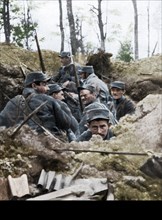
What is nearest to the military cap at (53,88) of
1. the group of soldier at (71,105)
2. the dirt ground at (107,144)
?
the group of soldier at (71,105)

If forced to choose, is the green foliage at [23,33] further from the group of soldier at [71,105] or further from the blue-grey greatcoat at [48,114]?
the blue-grey greatcoat at [48,114]

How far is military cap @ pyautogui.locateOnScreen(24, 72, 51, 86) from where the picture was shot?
3875 mm

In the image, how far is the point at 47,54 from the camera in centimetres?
407

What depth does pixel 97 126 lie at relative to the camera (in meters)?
3.77

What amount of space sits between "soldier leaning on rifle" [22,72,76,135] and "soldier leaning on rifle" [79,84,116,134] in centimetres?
11

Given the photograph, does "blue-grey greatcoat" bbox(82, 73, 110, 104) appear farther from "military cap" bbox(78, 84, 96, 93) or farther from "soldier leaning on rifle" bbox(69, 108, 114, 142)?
"soldier leaning on rifle" bbox(69, 108, 114, 142)

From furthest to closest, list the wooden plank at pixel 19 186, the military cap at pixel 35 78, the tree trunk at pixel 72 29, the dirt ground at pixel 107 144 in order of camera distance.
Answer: the tree trunk at pixel 72 29, the military cap at pixel 35 78, the dirt ground at pixel 107 144, the wooden plank at pixel 19 186

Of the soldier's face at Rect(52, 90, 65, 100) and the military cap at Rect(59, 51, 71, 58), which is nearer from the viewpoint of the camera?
the soldier's face at Rect(52, 90, 65, 100)

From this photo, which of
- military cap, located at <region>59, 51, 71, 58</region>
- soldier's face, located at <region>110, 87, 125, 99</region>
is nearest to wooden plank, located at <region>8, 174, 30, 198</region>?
soldier's face, located at <region>110, 87, 125, 99</region>

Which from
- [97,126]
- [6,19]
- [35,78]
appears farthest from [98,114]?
[6,19]

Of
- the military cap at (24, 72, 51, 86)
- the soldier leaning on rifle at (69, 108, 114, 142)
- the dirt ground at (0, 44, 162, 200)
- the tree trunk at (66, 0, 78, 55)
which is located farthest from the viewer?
the tree trunk at (66, 0, 78, 55)

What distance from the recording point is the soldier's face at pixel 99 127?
3.76 metres
